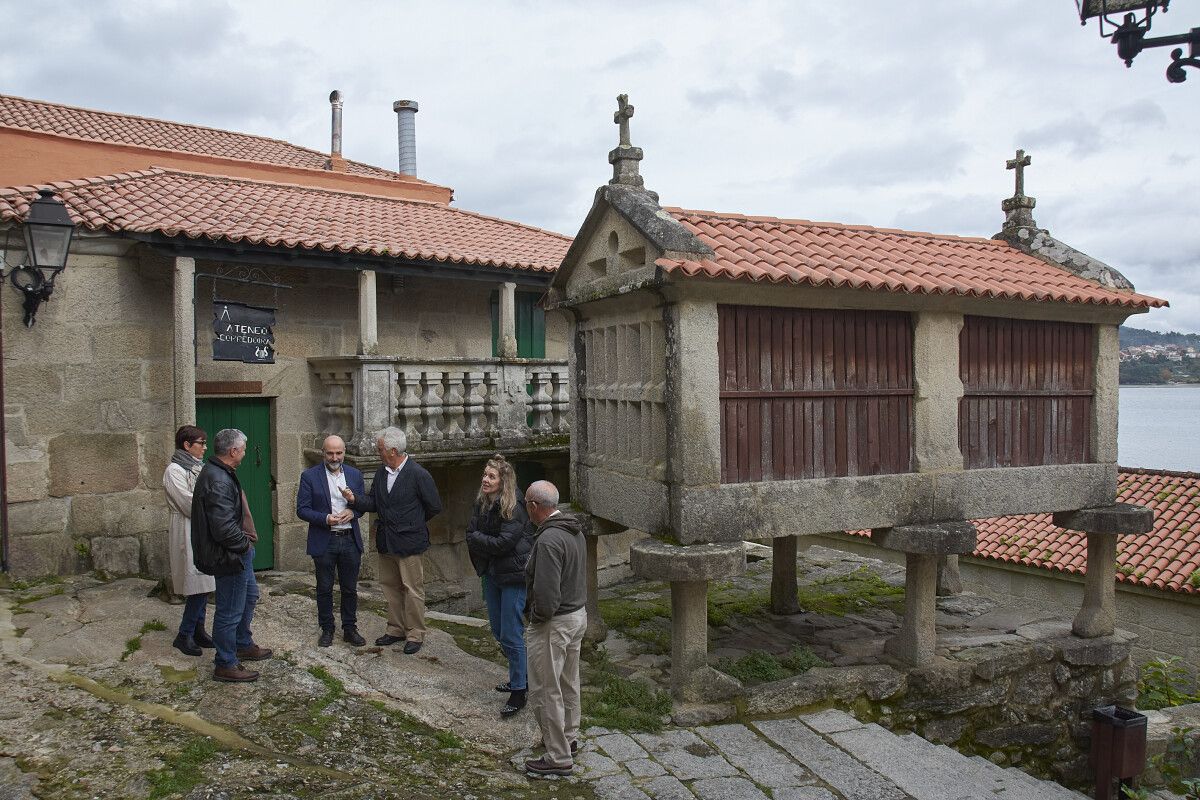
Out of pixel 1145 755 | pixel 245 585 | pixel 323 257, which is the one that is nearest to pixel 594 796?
pixel 245 585

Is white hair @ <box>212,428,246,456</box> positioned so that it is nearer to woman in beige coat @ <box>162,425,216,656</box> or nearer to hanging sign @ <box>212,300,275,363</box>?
woman in beige coat @ <box>162,425,216,656</box>

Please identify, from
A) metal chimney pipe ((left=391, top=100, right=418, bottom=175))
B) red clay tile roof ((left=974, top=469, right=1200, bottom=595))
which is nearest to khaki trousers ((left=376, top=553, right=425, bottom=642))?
red clay tile roof ((left=974, top=469, right=1200, bottom=595))

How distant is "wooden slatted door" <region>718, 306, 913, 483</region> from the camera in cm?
626

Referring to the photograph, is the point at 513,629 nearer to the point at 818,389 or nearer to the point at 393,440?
the point at 393,440

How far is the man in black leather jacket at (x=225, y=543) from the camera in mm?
5406

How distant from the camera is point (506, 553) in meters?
5.51

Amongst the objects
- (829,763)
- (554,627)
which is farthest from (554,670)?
(829,763)

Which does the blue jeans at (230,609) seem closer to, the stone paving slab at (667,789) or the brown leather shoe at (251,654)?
the brown leather shoe at (251,654)

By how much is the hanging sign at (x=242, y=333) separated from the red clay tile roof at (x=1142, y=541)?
26.5 ft

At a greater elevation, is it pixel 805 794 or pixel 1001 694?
pixel 805 794

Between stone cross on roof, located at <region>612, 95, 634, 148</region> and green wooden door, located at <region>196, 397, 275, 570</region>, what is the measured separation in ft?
17.3

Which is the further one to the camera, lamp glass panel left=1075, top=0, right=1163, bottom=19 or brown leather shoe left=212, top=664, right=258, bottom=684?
brown leather shoe left=212, top=664, right=258, bottom=684

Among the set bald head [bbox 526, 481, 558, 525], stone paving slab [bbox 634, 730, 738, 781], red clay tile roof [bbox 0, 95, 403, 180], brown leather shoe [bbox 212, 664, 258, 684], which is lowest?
stone paving slab [bbox 634, 730, 738, 781]

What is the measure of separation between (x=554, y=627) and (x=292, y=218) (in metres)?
6.89
